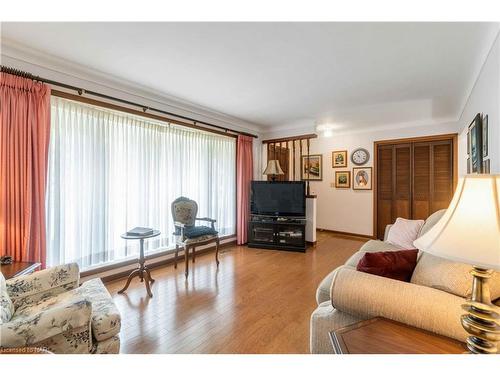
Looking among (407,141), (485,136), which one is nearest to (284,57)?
(485,136)

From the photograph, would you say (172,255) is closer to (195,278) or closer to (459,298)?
(195,278)

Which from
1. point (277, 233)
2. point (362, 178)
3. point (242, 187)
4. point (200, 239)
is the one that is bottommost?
point (277, 233)

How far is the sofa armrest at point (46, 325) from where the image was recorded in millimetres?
1089

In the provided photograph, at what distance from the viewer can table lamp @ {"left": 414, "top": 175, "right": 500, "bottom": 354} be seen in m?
0.77

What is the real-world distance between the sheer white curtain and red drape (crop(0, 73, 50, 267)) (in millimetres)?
222

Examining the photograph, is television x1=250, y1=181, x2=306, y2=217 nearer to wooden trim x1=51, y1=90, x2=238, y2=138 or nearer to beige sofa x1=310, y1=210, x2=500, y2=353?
wooden trim x1=51, y1=90, x2=238, y2=138

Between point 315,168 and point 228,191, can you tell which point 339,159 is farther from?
point 228,191

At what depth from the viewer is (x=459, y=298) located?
108 cm

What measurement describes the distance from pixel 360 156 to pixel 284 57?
3.88 meters

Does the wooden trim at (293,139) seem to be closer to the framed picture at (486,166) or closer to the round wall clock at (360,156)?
the round wall clock at (360,156)

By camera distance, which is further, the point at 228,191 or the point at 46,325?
the point at 228,191

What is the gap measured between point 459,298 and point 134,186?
3343 mm

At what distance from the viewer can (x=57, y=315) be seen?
3.93 feet

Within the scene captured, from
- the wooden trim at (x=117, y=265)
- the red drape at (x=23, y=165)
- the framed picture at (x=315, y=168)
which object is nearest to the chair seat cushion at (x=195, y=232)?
the wooden trim at (x=117, y=265)
